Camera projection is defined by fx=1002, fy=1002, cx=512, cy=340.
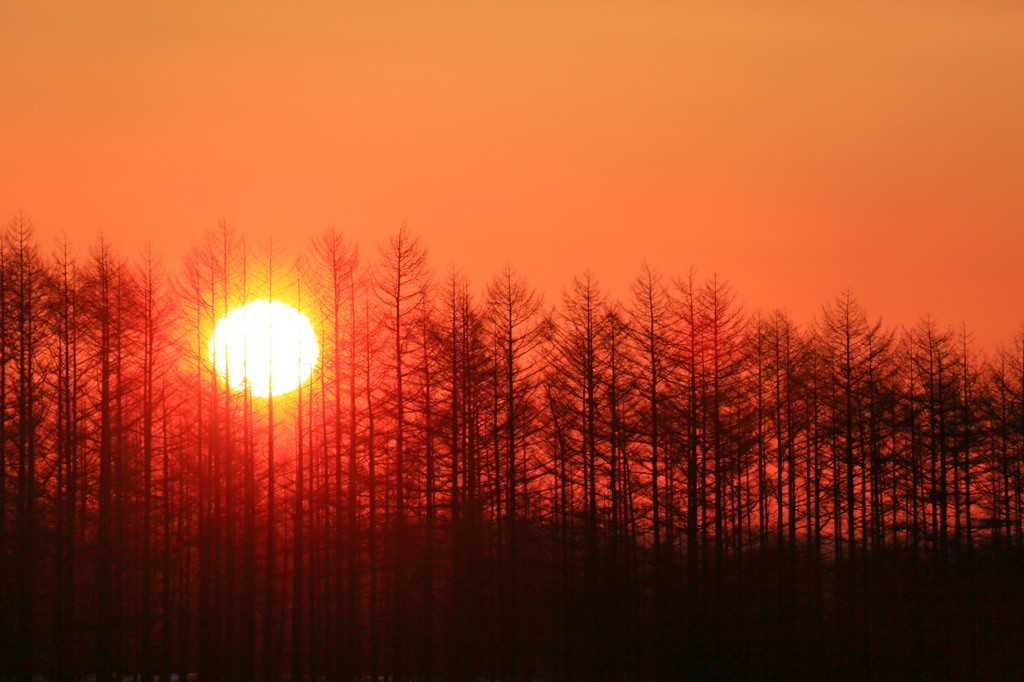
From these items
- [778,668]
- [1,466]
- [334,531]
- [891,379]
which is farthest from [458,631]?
[891,379]

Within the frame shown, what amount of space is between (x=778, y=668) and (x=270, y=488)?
21136 mm

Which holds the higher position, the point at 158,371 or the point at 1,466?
the point at 158,371

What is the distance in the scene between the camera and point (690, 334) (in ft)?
128

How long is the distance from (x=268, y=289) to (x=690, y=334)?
16489mm

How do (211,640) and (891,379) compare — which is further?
(891,379)

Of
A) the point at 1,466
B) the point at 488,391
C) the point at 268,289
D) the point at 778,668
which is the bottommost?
the point at 778,668

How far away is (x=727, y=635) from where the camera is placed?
130ft

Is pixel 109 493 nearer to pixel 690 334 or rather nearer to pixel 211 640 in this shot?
pixel 211 640

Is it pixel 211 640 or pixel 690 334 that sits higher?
pixel 690 334

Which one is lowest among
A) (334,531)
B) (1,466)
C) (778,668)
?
(778,668)

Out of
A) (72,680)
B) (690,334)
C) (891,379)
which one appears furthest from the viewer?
(891,379)

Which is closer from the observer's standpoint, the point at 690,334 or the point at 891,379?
the point at 690,334

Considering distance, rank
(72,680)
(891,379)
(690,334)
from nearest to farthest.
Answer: (72,680)
(690,334)
(891,379)

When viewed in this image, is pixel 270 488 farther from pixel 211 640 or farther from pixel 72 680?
pixel 72 680
